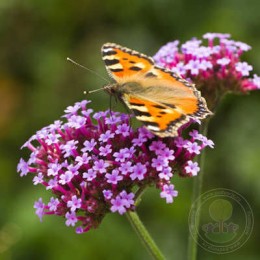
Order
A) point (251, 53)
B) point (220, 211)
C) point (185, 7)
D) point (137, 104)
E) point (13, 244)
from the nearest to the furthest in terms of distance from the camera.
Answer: point (137, 104) → point (220, 211) → point (13, 244) → point (251, 53) → point (185, 7)

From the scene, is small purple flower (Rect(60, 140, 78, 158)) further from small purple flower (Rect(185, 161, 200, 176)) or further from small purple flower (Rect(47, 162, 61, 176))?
small purple flower (Rect(185, 161, 200, 176))

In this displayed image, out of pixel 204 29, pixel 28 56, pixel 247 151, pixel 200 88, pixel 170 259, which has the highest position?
pixel 204 29

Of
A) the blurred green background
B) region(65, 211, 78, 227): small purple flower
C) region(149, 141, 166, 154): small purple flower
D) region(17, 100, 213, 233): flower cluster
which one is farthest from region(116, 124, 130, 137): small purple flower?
the blurred green background

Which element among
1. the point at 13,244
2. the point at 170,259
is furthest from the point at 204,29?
the point at 13,244

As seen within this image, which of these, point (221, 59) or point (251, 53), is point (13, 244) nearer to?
point (221, 59)

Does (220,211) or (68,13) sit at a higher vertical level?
(68,13)
